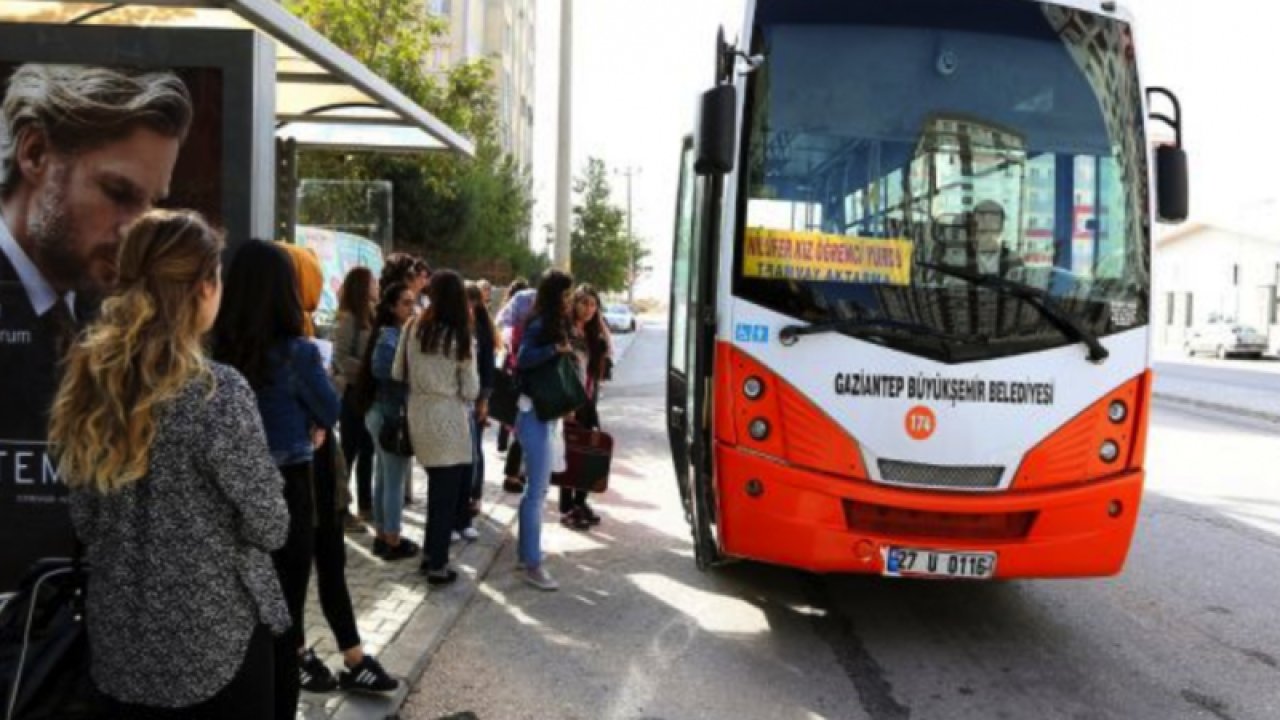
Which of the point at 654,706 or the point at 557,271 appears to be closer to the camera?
the point at 654,706

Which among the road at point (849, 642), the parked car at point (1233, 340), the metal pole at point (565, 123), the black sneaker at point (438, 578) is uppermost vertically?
the metal pole at point (565, 123)

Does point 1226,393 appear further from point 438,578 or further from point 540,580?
point 438,578

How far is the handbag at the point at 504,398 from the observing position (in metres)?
6.47

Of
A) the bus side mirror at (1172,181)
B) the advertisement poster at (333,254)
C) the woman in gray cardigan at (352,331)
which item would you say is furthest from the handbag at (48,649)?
the advertisement poster at (333,254)

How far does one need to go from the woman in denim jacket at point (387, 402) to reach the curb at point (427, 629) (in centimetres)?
45

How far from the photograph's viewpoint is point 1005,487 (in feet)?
16.5

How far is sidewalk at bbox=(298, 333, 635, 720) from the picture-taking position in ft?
14.2

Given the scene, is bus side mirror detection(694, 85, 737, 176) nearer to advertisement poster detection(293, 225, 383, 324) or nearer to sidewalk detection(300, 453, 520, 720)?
sidewalk detection(300, 453, 520, 720)

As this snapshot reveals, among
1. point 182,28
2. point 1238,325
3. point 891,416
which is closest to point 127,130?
point 182,28

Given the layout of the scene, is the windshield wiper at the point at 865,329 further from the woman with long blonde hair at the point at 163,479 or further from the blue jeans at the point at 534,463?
the woman with long blonde hair at the point at 163,479

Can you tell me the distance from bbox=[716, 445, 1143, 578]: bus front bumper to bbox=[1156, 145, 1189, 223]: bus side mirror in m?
1.37

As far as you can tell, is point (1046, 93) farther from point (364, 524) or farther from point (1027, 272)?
point (364, 524)

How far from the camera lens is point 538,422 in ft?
20.2

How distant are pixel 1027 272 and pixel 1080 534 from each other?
126 cm
